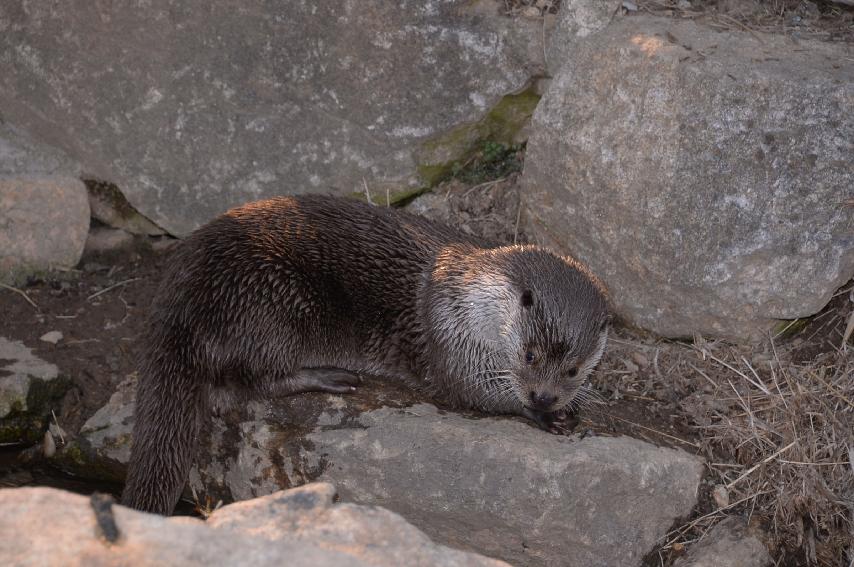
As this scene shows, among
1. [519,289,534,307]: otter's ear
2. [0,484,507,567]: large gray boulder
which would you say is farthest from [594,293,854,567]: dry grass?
[0,484,507,567]: large gray boulder

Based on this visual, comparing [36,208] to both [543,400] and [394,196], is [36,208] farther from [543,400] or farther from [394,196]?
[543,400]

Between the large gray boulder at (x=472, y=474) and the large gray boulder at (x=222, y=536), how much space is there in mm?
782

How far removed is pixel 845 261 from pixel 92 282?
2.39 metres

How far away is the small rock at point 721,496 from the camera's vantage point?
2523 mm

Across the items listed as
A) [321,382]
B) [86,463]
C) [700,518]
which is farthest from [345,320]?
[700,518]

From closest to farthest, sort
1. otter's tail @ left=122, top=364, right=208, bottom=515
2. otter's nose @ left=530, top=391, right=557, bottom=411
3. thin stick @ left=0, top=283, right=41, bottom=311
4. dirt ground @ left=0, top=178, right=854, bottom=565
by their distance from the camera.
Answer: otter's tail @ left=122, top=364, right=208, bottom=515, otter's nose @ left=530, top=391, right=557, bottom=411, dirt ground @ left=0, top=178, right=854, bottom=565, thin stick @ left=0, top=283, right=41, bottom=311

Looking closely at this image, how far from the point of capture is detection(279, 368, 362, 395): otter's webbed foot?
2.64 meters

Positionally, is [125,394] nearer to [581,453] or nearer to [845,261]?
[581,453]

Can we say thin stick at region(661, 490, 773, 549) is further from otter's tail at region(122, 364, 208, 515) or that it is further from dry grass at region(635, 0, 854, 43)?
dry grass at region(635, 0, 854, 43)

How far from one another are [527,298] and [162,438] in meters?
0.94

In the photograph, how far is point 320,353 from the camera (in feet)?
8.87

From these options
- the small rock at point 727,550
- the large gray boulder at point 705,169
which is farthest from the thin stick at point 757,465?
the large gray boulder at point 705,169

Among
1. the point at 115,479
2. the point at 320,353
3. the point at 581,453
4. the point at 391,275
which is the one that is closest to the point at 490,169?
the point at 391,275

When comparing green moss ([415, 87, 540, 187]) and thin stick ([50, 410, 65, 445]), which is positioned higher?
green moss ([415, 87, 540, 187])
